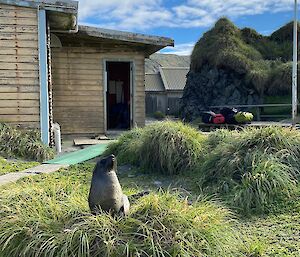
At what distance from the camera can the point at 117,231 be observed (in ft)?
8.16

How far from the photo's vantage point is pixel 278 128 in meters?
5.19

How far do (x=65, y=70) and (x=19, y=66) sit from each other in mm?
2625

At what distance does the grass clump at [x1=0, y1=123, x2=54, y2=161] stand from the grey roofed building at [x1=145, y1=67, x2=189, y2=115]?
18235 mm

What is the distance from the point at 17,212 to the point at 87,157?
4.23 metres

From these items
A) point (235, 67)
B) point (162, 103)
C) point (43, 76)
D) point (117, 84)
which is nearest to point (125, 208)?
point (43, 76)

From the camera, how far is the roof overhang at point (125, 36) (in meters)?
9.20

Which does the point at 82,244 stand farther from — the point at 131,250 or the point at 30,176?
the point at 30,176

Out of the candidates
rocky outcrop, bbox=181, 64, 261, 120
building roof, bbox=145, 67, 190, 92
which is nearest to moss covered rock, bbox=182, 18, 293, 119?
rocky outcrop, bbox=181, 64, 261, 120

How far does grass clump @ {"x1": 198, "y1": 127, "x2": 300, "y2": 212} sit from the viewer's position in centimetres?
411

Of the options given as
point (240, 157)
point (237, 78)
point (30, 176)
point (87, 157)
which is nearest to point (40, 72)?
point (87, 157)

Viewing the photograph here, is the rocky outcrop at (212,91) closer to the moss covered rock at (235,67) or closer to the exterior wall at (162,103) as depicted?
the moss covered rock at (235,67)

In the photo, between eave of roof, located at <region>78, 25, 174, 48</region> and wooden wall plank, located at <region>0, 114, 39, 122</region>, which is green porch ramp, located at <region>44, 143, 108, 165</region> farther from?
eave of roof, located at <region>78, 25, 174, 48</region>

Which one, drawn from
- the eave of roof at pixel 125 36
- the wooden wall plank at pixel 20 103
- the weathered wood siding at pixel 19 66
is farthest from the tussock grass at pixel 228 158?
the eave of roof at pixel 125 36

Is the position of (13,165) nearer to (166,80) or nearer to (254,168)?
(254,168)
